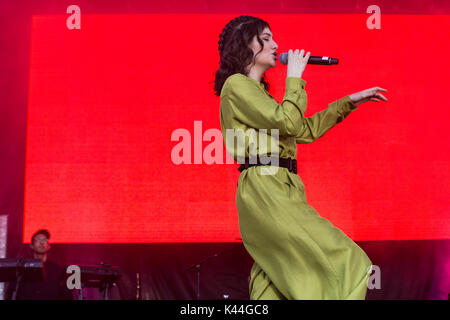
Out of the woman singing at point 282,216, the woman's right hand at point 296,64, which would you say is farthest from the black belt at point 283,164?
the woman's right hand at point 296,64

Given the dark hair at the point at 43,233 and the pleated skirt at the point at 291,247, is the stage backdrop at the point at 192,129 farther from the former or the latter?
the pleated skirt at the point at 291,247

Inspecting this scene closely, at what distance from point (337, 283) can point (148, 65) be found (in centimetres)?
311

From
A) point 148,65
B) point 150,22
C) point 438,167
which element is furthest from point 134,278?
point 438,167

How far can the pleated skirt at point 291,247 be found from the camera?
1.58 meters

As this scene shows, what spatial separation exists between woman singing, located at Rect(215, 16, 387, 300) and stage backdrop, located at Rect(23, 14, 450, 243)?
221 cm

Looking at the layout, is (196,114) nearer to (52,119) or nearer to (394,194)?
(52,119)

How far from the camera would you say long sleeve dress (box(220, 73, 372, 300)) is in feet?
5.20

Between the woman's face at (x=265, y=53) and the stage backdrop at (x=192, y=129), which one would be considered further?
the stage backdrop at (x=192, y=129)

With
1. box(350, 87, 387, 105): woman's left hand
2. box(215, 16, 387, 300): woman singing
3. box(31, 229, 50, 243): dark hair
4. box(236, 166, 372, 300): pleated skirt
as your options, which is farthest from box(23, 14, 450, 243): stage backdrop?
box(236, 166, 372, 300): pleated skirt

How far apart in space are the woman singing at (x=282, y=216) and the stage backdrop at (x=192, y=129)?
221 cm

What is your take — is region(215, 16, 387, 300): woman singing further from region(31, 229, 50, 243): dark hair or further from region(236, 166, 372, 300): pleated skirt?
region(31, 229, 50, 243): dark hair

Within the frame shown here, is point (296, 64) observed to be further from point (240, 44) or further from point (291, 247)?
point (291, 247)

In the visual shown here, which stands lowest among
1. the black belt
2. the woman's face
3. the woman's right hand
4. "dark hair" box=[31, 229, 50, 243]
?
"dark hair" box=[31, 229, 50, 243]

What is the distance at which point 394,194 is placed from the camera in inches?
161
